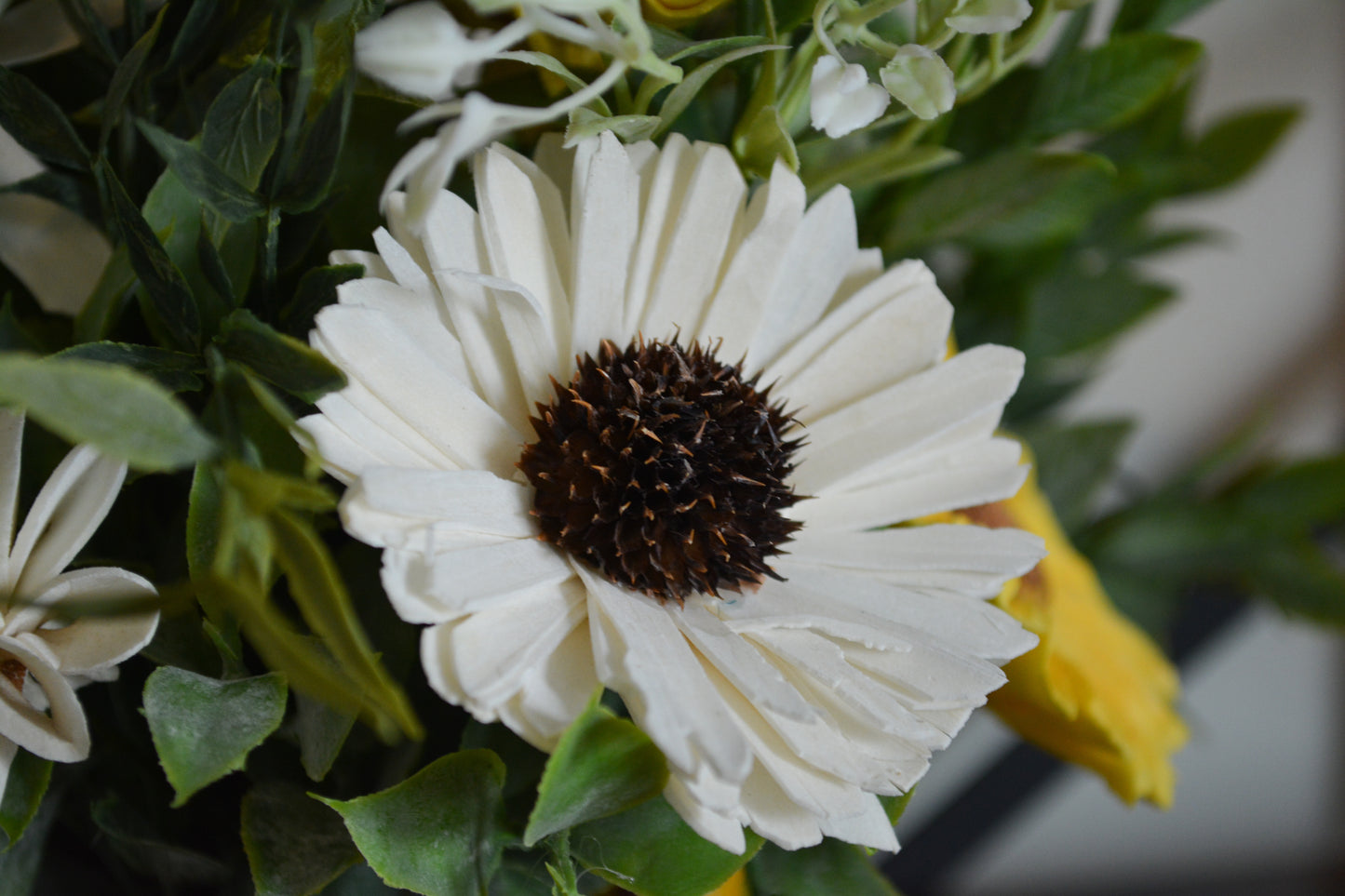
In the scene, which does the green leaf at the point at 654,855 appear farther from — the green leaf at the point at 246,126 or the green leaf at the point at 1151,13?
the green leaf at the point at 1151,13

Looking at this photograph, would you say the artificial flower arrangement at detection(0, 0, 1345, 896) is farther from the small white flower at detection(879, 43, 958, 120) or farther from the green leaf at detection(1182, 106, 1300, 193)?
the green leaf at detection(1182, 106, 1300, 193)

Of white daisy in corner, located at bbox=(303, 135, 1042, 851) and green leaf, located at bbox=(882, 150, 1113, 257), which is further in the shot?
green leaf, located at bbox=(882, 150, 1113, 257)

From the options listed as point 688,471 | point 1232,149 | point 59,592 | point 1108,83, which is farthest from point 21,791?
point 1232,149

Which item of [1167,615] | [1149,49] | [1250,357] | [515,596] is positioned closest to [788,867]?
[515,596]

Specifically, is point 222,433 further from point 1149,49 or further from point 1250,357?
point 1250,357

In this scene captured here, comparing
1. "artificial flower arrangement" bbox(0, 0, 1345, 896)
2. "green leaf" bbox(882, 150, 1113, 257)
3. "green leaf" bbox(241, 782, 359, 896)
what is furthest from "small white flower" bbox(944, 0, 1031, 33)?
"green leaf" bbox(241, 782, 359, 896)

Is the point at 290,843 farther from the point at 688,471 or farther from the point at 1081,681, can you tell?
the point at 1081,681

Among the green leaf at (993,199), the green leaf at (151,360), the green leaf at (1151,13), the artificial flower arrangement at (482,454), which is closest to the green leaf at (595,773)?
the artificial flower arrangement at (482,454)
